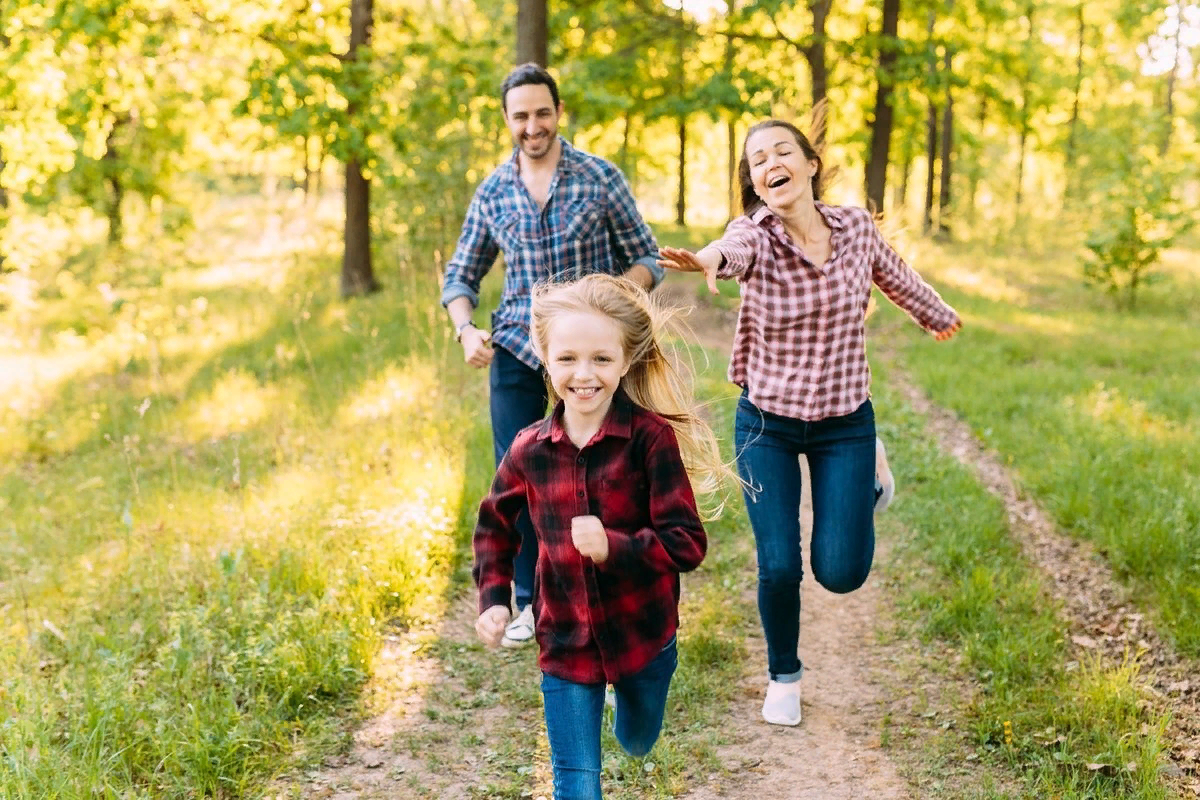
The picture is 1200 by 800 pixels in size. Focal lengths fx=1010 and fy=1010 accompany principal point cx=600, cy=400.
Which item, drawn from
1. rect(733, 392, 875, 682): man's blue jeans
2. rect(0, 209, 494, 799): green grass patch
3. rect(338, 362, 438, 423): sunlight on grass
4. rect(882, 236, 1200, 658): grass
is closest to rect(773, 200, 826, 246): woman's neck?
rect(733, 392, 875, 682): man's blue jeans

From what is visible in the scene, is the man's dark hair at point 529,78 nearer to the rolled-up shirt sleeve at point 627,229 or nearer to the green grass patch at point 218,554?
the rolled-up shirt sleeve at point 627,229

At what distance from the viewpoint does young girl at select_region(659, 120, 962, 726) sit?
12.5ft

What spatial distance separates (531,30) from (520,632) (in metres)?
5.23

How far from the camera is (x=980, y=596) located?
198 inches

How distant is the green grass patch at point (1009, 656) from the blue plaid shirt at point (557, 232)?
7.35 feet

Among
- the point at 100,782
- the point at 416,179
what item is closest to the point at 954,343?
the point at 416,179

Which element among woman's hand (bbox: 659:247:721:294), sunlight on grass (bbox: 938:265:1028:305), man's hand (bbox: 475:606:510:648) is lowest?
sunlight on grass (bbox: 938:265:1028:305)

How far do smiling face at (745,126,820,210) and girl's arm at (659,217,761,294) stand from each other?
0.14m

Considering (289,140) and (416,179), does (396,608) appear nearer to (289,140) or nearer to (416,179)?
(289,140)

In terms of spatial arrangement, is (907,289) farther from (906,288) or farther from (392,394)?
(392,394)

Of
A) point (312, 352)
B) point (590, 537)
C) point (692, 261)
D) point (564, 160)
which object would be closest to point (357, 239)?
point (312, 352)

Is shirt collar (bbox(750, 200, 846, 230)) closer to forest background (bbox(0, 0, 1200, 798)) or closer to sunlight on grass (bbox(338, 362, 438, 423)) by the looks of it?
forest background (bbox(0, 0, 1200, 798))

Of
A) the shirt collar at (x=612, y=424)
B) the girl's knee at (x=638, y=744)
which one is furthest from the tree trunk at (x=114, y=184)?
the girl's knee at (x=638, y=744)

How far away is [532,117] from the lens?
175 inches
